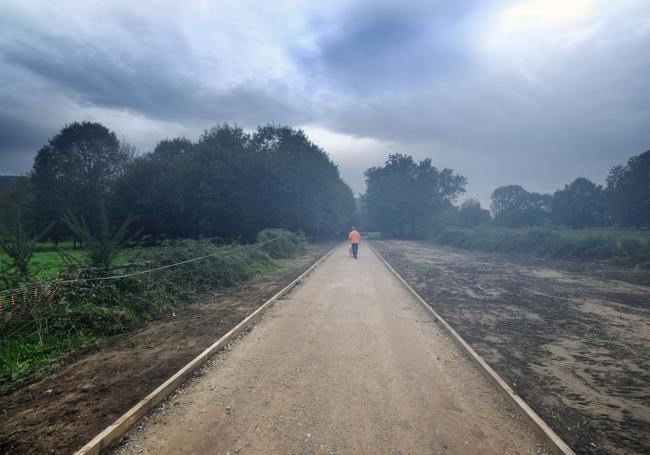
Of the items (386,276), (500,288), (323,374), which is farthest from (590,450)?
(386,276)

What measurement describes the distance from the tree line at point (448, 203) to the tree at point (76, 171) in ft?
146

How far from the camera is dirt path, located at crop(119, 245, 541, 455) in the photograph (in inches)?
127

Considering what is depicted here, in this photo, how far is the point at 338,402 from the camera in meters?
3.96

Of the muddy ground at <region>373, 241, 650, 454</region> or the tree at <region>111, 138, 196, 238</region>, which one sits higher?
the tree at <region>111, 138, 196, 238</region>

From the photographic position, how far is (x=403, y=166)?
61.5m

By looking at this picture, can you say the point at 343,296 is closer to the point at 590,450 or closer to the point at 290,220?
the point at 590,450

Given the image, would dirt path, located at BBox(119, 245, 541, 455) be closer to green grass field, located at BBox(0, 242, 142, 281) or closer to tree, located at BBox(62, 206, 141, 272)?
tree, located at BBox(62, 206, 141, 272)

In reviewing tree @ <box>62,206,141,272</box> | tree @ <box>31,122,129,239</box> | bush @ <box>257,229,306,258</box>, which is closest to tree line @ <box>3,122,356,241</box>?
tree @ <box>31,122,129,239</box>

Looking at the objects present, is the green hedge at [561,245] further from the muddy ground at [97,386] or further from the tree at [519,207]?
the muddy ground at [97,386]

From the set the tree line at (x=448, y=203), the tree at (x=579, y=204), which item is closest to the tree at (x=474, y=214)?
the tree line at (x=448, y=203)

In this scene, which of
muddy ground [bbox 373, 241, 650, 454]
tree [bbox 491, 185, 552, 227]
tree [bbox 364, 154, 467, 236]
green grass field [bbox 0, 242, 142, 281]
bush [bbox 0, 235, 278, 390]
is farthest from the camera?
tree [bbox 364, 154, 467, 236]

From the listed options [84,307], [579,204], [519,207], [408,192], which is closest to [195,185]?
[84,307]

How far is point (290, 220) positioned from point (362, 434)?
1186 inches

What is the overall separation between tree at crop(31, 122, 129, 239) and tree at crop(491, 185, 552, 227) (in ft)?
187
